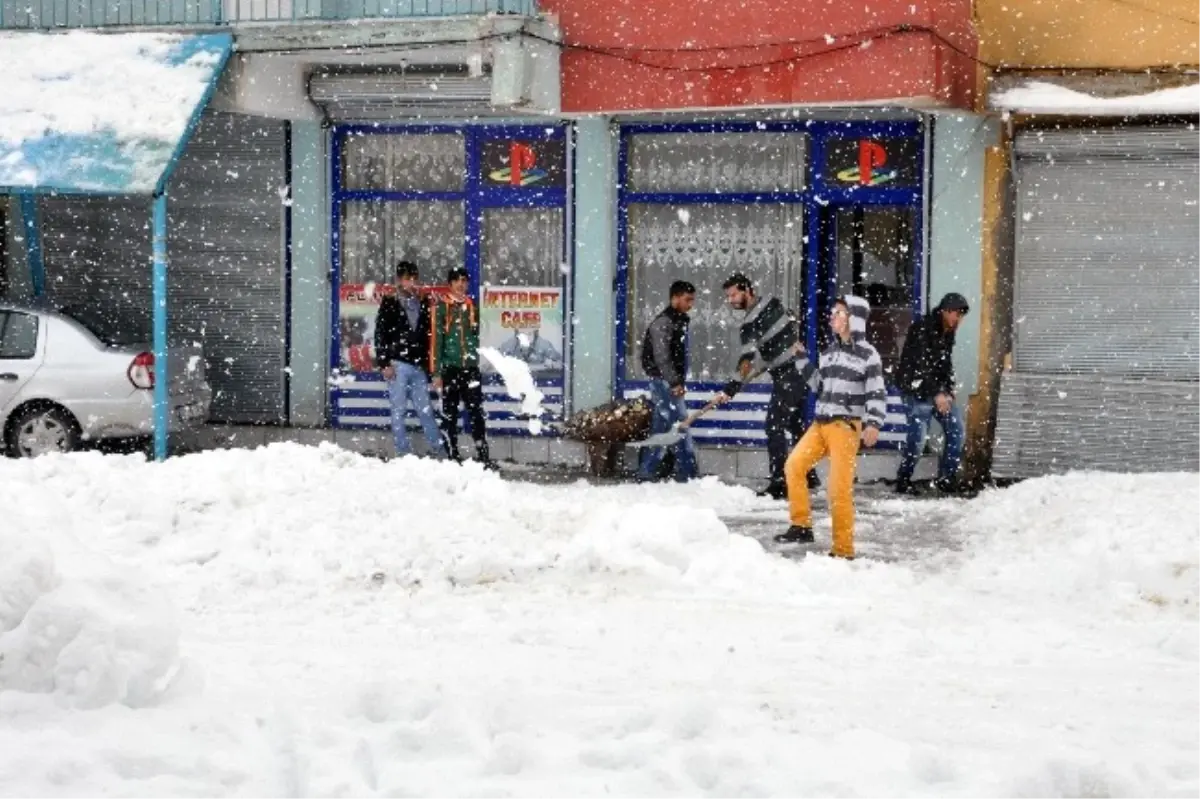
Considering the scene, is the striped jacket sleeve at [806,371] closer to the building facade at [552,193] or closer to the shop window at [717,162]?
the building facade at [552,193]

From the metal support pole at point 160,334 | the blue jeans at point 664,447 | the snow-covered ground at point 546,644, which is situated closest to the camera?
the snow-covered ground at point 546,644

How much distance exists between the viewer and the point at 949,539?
12984 mm

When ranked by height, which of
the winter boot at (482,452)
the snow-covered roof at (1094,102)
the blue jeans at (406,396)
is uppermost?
the snow-covered roof at (1094,102)

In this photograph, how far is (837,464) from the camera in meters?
11.7

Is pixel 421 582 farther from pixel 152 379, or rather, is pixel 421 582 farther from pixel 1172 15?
pixel 1172 15

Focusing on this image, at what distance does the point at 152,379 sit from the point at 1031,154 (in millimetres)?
7856

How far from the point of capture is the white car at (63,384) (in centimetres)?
1645

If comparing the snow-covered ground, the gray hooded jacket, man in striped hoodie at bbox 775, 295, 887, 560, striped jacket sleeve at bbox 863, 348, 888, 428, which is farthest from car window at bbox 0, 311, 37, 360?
striped jacket sleeve at bbox 863, 348, 888, 428

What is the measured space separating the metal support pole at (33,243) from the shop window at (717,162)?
21.2 feet

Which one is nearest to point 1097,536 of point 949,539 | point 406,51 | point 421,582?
point 949,539

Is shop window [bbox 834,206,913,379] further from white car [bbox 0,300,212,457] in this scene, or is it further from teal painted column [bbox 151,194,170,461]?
white car [bbox 0,300,212,457]

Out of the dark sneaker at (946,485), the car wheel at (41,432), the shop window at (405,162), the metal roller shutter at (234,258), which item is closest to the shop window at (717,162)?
the shop window at (405,162)

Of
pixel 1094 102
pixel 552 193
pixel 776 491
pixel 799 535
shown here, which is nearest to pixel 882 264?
pixel 1094 102

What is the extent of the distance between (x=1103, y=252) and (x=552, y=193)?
526 centimetres
